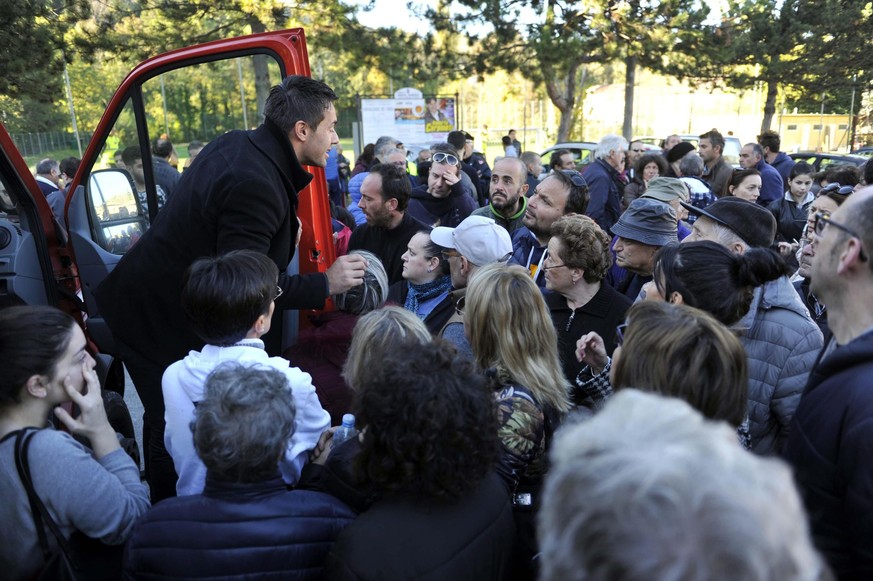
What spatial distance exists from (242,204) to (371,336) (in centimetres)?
82

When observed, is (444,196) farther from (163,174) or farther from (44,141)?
(44,141)

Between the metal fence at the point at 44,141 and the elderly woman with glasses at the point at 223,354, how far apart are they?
15694mm

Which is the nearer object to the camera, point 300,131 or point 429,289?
point 300,131

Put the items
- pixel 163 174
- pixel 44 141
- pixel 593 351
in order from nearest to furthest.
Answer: pixel 593 351
pixel 163 174
pixel 44 141

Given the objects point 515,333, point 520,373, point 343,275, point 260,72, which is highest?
point 260,72

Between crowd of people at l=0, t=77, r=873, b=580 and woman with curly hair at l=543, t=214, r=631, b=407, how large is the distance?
0.04 feet

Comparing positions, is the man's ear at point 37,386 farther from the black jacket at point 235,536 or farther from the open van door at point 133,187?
the open van door at point 133,187

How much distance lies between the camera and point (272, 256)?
2908 mm

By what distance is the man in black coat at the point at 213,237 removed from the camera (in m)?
2.73

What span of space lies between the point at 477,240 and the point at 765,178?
5.81m

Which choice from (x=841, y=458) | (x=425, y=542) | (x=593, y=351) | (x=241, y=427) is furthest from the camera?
(x=593, y=351)

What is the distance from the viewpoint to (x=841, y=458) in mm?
1419

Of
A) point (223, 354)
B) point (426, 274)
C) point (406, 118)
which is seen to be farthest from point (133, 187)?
Result: point (406, 118)

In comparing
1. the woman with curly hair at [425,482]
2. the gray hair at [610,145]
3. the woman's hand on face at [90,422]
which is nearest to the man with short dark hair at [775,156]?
the gray hair at [610,145]
